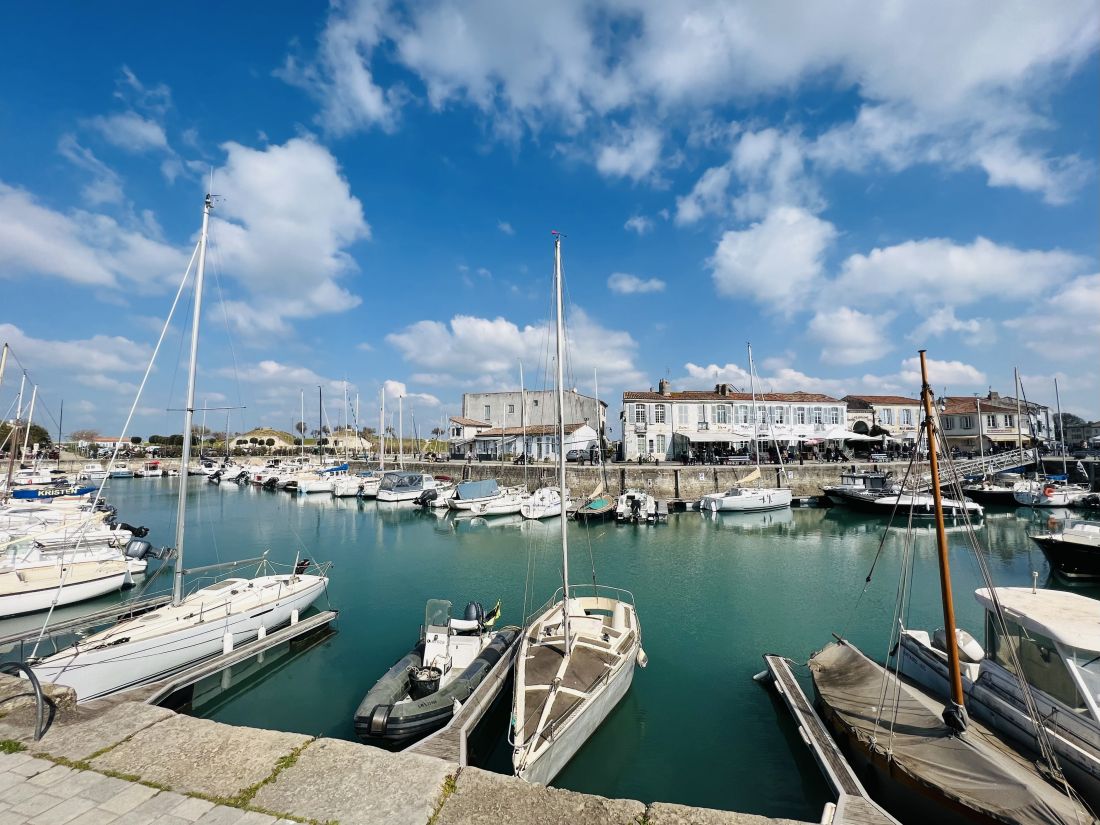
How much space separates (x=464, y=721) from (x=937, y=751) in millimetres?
7711

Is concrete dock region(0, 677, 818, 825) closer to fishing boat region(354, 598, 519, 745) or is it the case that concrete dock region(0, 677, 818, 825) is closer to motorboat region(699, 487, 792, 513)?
fishing boat region(354, 598, 519, 745)

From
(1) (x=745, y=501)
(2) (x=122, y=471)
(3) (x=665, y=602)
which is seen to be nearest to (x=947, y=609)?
(3) (x=665, y=602)

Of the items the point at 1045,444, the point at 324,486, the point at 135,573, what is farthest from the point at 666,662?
the point at 1045,444

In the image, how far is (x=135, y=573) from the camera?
23.0 meters

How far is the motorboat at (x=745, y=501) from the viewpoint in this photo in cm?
4084

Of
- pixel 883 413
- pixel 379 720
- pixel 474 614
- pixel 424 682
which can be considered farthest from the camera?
pixel 883 413

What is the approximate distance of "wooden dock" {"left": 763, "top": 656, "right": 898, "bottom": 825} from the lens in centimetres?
592

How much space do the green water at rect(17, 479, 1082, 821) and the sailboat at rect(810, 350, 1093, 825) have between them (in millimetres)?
1482

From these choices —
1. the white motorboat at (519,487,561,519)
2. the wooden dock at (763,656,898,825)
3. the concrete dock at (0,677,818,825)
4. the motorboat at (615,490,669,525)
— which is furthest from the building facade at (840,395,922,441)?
the concrete dock at (0,677,818,825)

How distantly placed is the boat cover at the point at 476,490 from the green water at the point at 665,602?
389cm

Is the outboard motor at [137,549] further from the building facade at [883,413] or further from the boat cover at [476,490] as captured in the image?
the building facade at [883,413]

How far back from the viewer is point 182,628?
41.8ft

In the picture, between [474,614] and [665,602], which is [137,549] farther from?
[665,602]

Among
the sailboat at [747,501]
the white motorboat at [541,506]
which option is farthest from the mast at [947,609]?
the sailboat at [747,501]
